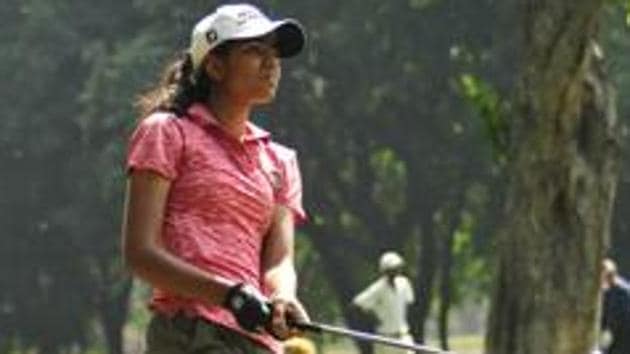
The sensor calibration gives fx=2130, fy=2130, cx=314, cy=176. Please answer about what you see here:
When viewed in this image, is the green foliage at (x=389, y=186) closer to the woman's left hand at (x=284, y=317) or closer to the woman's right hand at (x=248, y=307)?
the woman's left hand at (x=284, y=317)

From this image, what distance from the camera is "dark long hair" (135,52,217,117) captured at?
4.48 m

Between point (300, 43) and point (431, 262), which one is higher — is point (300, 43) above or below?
above

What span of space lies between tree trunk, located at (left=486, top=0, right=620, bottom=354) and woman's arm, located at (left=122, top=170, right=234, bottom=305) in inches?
147

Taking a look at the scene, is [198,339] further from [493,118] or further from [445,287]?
[445,287]

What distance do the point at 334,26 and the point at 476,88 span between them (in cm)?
2512

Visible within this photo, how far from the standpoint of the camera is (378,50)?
113 ft

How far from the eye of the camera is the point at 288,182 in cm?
455

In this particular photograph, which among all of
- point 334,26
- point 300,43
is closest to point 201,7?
point 334,26

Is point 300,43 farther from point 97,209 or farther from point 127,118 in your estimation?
point 97,209

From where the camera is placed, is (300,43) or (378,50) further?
(378,50)

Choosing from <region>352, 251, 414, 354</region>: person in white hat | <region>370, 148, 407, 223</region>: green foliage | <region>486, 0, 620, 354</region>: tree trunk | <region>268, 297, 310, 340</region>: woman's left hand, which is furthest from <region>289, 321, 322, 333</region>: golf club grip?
<region>370, 148, 407, 223</region>: green foliage

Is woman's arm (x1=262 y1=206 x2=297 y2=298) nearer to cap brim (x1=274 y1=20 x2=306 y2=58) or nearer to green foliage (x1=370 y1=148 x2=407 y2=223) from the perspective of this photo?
cap brim (x1=274 y1=20 x2=306 y2=58)

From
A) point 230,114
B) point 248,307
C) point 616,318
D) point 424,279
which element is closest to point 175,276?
point 248,307

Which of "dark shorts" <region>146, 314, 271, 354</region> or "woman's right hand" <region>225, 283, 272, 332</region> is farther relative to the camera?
"dark shorts" <region>146, 314, 271, 354</region>
